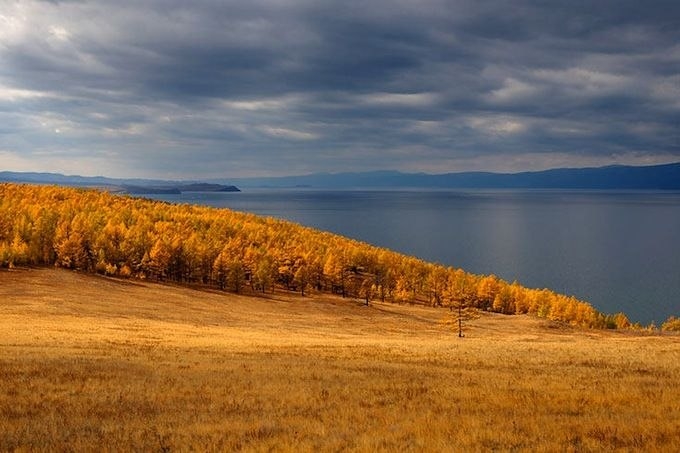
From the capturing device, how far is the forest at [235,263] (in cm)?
10812

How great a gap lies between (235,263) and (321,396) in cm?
9345

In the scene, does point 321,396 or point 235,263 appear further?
point 235,263

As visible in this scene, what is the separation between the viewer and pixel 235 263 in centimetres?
11162

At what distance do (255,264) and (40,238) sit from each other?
38944mm

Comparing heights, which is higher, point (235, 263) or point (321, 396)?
point (321, 396)

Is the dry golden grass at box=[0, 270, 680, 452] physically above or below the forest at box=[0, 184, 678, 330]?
above

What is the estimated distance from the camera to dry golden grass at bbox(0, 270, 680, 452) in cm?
1394

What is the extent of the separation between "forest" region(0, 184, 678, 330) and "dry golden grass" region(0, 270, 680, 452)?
60546mm

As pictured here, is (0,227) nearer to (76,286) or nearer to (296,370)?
(76,286)

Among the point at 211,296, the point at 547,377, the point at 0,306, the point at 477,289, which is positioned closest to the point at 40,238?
the point at 211,296

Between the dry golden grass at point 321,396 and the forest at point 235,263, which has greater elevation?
the dry golden grass at point 321,396

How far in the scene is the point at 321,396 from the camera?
792 inches

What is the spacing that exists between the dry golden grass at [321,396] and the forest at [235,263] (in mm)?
60546

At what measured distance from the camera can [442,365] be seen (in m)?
30.3
